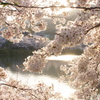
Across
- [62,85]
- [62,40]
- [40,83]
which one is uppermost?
[62,85]

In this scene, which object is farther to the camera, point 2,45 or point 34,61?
point 2,45

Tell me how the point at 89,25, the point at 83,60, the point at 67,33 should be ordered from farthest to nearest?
the point at 83,60, the point at 89,25, the point at 67,33

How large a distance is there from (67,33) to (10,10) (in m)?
3.70

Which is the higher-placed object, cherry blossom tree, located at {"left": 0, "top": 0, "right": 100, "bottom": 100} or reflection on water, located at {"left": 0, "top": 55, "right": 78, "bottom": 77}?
reflection on water, located at {"left": 0, "top": 55, "right": 78, "bottom": 77}

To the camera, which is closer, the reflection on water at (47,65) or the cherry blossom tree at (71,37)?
the cherry blossom tree at (71,37)

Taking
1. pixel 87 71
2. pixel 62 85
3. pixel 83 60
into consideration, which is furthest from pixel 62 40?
pixel 62 85

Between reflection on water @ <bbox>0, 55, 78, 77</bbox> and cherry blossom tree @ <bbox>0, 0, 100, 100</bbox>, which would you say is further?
reflection on water @ <bbox>0, 55, 78, 77</bbox>

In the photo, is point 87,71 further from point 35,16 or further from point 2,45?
point 2,45

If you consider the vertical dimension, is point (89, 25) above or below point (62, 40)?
above

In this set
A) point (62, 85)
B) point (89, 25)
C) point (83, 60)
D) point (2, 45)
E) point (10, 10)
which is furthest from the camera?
point (2, 45)

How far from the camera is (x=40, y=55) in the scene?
13.4ft

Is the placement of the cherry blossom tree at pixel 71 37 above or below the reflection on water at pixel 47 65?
below

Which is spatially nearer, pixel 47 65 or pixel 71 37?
pixel 71 37

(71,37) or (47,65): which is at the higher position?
(47,65)
